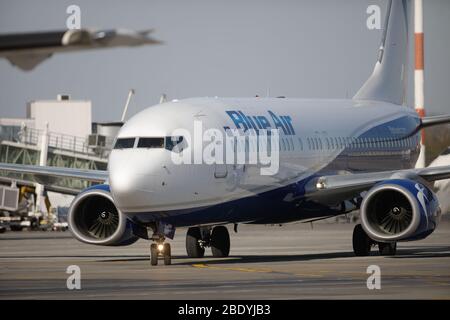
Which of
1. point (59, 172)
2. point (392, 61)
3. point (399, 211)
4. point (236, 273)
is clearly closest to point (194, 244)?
point (59, 172)

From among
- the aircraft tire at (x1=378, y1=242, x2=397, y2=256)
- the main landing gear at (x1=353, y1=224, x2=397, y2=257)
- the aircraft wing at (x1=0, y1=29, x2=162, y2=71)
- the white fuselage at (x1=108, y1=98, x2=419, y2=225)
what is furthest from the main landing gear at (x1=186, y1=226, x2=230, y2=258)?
the aircraft wing at (x1=0, y1=29, x2=162, y2=71)

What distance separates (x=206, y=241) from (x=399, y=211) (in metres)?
5.24

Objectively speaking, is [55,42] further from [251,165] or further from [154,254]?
[251,165]

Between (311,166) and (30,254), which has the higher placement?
(311,166)

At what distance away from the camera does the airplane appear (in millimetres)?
27094

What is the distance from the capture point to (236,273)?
83.6ft

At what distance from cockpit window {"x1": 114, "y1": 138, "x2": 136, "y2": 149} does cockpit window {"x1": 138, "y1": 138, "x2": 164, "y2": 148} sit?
0.63 ft

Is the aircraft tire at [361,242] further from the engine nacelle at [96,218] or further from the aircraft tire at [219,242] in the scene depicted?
the engine nacelle at [96,218]

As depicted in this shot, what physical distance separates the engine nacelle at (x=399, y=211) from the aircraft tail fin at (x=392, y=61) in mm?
10688

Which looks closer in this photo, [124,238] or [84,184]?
[124,238]

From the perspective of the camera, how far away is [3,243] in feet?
146
